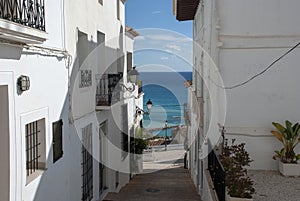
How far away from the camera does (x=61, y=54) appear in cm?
784

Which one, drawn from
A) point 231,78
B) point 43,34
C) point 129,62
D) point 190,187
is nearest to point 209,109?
point 231,78

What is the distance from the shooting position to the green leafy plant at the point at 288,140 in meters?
9.52

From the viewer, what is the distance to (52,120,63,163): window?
7555 mm

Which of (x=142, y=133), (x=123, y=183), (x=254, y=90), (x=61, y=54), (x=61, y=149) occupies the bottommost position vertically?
(x=123, y=183)

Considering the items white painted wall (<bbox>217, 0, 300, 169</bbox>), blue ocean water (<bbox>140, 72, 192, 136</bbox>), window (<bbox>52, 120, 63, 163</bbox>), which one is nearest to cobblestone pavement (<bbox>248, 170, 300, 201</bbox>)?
white painted wall (<bbox>217, 0, 300, 169</bbox>)

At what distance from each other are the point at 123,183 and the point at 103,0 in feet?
26.3

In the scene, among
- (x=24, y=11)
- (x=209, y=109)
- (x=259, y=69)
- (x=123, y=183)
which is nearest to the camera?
(x=24, y=11)

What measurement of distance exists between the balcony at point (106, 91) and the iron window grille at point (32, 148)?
13.2ft

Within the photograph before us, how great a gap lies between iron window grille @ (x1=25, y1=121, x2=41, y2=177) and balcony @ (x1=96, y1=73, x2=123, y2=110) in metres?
4.01

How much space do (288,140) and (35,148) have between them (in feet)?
20.8

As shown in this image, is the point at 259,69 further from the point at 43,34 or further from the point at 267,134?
the point at 43,34

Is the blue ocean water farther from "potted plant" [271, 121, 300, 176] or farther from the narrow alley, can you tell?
"potted plant" [271, 121, 300, 176]

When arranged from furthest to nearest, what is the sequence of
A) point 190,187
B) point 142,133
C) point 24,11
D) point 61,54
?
1. point 142,133
2. point 190,187
3. point 61,54
4. point 24,11

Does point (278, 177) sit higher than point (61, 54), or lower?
lower
